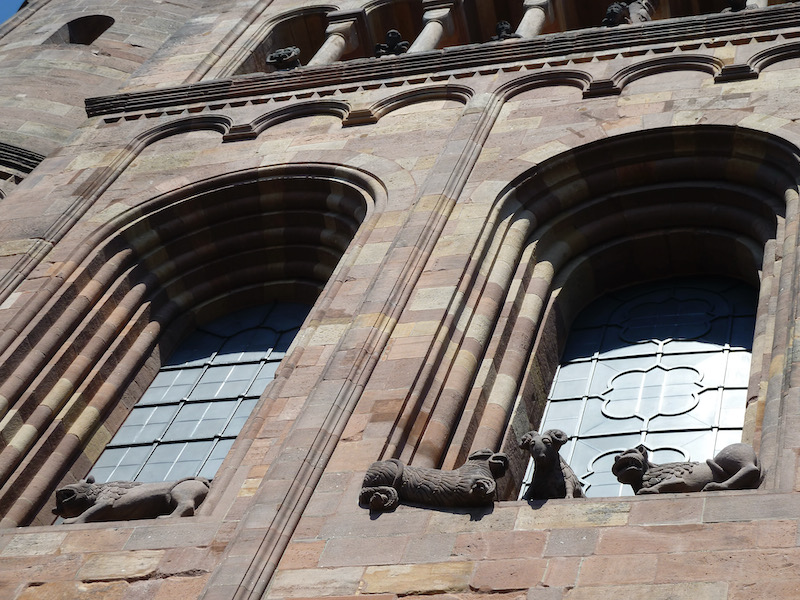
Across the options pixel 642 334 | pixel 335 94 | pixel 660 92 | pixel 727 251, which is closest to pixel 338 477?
pixel 642 334

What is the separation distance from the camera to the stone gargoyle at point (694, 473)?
11.5 metres

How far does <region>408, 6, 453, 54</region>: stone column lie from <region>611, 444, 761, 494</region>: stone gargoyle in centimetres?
1137

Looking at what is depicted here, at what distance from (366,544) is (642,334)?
504 cm

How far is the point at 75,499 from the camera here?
1362cm

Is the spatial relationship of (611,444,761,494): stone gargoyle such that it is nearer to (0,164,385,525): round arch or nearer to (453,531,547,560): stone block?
(453,531,547,560): stone block

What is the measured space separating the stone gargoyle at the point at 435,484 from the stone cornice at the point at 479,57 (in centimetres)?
854

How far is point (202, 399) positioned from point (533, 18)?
9.40 m

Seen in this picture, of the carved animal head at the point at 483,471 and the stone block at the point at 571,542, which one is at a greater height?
the carved animal head at the point at 483,471

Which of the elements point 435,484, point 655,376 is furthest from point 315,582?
point 655,376

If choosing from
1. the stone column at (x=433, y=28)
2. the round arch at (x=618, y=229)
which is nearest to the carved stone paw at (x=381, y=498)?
the round arch at (x=618, y=229)

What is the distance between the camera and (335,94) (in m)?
20.2

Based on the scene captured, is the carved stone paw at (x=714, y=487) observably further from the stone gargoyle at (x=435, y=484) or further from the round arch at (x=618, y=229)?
the round arch at (x=618, y=229)

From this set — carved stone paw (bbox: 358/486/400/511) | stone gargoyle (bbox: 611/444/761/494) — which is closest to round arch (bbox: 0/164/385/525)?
carved stone paw (bbox: 358/486/400/511)

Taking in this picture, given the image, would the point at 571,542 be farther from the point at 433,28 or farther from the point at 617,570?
the point at 433,28
